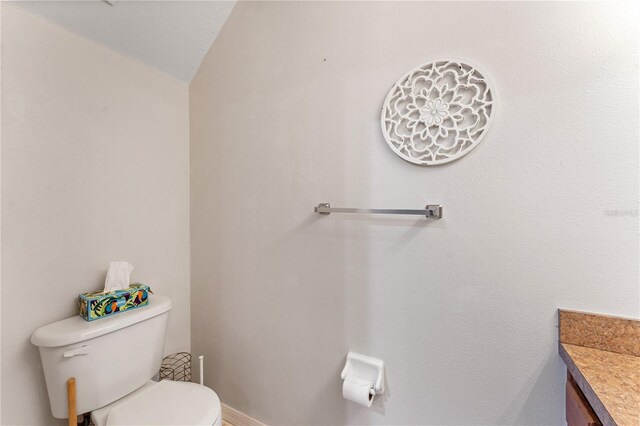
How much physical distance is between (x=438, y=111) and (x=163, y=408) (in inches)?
61.6

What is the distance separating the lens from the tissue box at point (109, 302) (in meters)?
1.09

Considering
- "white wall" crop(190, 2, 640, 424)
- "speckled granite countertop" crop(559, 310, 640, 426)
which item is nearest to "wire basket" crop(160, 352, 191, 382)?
"white wall" crop(190, 2, 640, 424)

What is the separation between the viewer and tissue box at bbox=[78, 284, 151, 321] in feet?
3.56

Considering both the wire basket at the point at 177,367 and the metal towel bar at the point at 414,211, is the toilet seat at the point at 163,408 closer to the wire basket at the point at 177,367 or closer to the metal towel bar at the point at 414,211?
the wire basket at the point at 177,367

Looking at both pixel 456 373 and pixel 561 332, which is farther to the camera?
pixel 456 373

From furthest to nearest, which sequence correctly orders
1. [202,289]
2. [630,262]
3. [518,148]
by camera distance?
[202,289]
[518,148]
[630,262]

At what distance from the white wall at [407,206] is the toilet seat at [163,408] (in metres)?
0.33

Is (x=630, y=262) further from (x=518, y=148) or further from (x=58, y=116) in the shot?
(x=58, y=116)

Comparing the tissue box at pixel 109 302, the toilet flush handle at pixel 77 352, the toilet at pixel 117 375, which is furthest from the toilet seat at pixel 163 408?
the tissue box at pixel 109 302

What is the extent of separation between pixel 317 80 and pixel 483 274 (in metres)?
1.03

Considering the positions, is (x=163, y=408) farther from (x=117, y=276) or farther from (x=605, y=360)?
(x=605, y=360)

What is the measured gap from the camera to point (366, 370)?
1.07 m

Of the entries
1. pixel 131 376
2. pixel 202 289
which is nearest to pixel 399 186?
pixel 202 289

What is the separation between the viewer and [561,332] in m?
0.79
